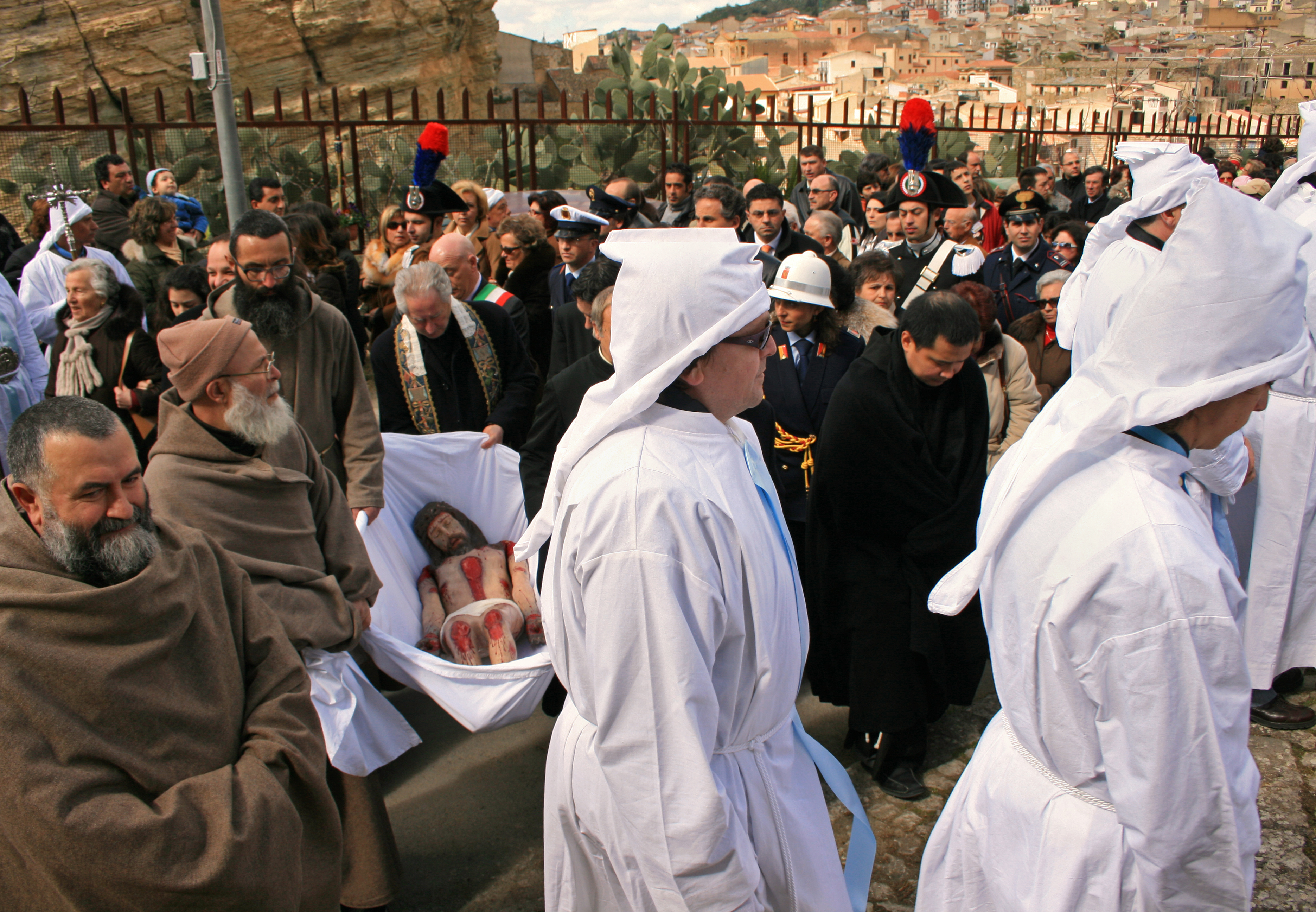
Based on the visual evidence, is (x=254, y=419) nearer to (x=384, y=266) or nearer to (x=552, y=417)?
(x=552, y=417)

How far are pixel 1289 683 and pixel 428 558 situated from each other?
379 cm

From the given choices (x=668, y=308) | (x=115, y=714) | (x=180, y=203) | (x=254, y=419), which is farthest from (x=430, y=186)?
(x=668, y=308)

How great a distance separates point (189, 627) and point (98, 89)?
75.6 feet

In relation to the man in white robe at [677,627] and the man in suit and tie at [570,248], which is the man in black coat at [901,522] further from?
the man in suit and tie at [570,248]

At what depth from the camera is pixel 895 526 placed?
3455mm

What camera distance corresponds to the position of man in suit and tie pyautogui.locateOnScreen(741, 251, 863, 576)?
4031 mm

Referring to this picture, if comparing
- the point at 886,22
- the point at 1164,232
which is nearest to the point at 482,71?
the point at 1164,232

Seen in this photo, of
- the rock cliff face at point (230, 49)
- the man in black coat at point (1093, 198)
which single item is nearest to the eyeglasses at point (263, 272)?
the man in black coat at point (1093, 198)

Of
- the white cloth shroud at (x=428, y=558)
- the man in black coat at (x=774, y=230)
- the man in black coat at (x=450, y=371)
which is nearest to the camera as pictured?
the white cloth shroud at (x=428, y=558)

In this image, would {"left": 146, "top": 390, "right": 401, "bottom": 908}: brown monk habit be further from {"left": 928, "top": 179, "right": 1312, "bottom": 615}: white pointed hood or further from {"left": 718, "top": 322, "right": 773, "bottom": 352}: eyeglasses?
{"left": 928, "top": 179, "right": 1312, "bottom": 615}: white pointed hood

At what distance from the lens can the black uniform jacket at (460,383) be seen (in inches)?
180

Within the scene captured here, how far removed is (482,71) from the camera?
2533cm

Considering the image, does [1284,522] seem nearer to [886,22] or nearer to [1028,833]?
[1028,833]

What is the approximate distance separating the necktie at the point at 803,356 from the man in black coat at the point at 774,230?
194 centimetres
